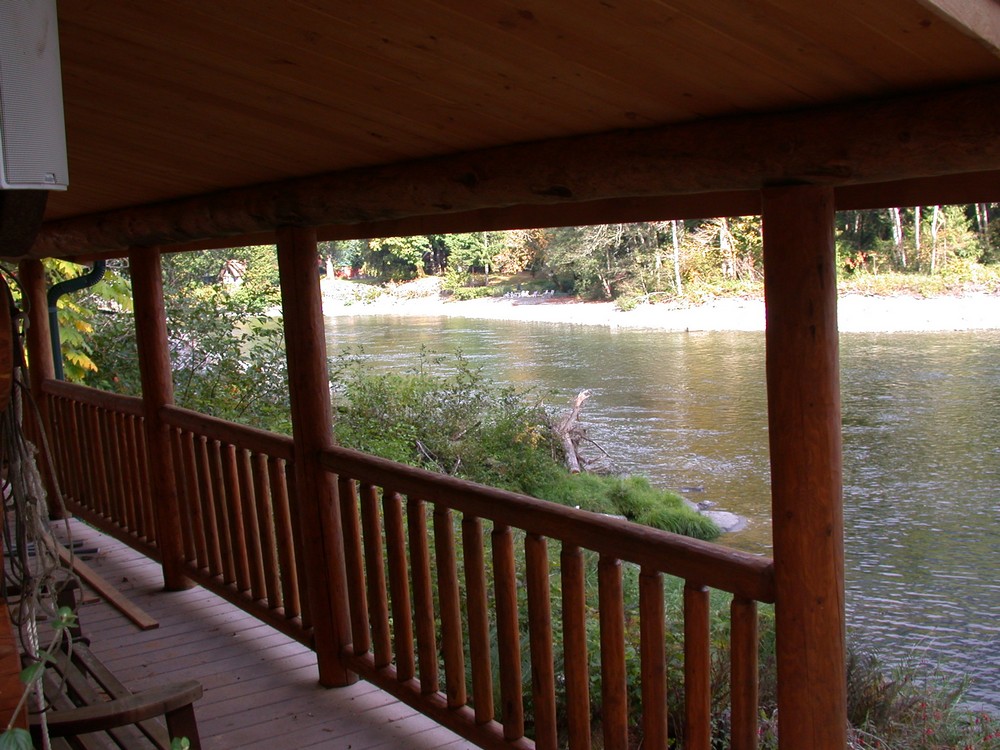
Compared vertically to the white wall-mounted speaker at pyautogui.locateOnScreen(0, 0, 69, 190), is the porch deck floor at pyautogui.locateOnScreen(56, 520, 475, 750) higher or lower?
lower

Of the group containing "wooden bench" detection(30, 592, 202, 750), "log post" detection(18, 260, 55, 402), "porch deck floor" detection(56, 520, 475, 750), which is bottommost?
"porch deck floor" detection(56, 520, 475, 750)

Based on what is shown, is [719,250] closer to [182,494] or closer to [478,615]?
[182,494]

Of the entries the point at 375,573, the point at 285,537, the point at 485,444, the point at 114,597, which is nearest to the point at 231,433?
the point at 285,537

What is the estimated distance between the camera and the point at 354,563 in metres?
3.08

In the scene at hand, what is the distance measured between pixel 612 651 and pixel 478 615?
48 cm

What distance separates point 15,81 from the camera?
1165mm

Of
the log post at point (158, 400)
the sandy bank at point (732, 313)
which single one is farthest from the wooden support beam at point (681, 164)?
the sandy bank at point (732, 313)

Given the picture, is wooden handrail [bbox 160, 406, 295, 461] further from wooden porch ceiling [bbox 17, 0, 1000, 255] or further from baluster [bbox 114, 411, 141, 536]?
wooden porch ceiling [bbox 17, 0, 1000, 255]

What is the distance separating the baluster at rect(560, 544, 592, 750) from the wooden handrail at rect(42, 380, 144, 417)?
2.70 metres

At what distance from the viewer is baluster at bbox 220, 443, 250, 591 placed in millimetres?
3719

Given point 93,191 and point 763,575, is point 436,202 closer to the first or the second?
point 763,575

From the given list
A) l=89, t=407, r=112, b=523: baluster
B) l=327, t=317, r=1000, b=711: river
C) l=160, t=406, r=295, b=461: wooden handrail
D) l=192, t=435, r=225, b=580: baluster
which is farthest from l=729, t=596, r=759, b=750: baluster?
l=327, t=317, r=1000, b=711: river

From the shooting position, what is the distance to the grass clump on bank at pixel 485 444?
859 cm

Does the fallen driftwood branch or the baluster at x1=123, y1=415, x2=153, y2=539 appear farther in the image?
the fallen driftwood branch
